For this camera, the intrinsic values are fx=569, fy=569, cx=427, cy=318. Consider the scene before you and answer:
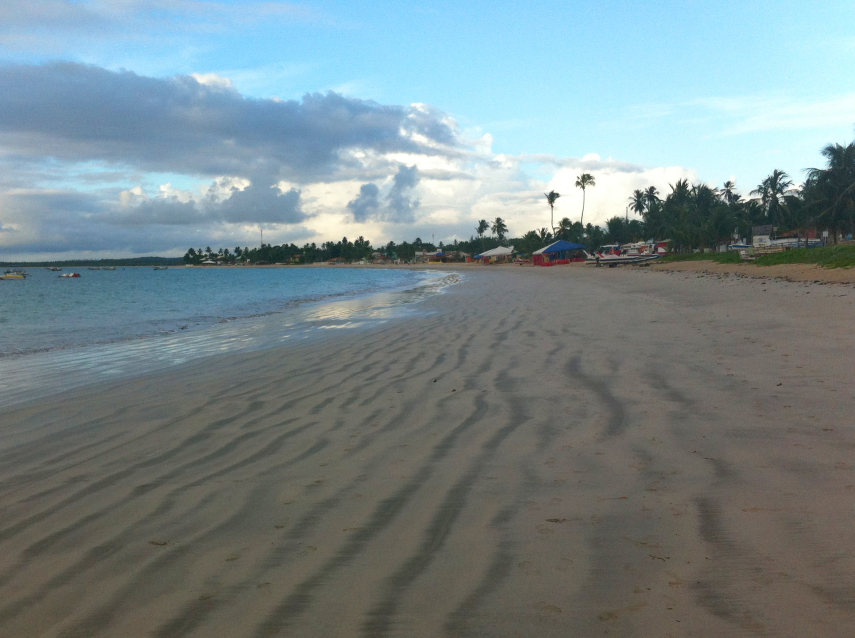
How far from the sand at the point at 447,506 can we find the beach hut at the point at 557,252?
65.4 m

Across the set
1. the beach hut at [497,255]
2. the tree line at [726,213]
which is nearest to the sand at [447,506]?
the tree line at [726,213]

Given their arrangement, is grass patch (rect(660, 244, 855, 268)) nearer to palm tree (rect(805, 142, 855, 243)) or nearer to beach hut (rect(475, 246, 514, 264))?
palm tree (rect(805, 142, 855, 243))

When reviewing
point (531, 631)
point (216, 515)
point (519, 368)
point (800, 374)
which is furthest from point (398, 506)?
point (800, 374)

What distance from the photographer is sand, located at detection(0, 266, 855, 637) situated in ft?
7.51

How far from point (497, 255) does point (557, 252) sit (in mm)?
29765

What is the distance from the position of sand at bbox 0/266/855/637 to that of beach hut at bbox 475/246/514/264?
96158 mm

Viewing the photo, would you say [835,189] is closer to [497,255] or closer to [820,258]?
[820,258]

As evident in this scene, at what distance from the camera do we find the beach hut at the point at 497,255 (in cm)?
10188

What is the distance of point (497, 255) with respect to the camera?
104 meters

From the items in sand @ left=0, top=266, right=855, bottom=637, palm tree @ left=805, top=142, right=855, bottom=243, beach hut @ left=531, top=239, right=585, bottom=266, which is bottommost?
sand @ left=0, top=266, right=855, bottom=637

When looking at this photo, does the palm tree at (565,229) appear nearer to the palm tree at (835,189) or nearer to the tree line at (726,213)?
the tree line at (726,213)

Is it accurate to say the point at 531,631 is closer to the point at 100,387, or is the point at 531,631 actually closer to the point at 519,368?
the point at 519,368

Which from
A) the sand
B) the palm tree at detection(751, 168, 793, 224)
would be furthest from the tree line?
the sand

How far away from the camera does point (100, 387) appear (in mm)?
7430
